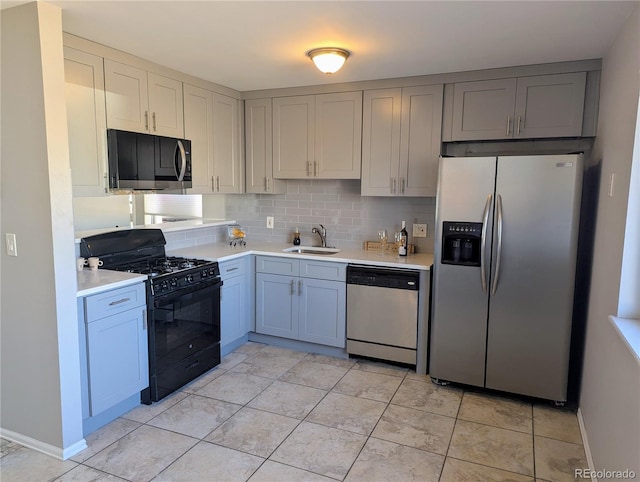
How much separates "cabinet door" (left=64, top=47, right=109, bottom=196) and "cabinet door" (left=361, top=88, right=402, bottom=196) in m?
2.04

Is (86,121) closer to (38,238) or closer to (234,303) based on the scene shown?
(38,238)

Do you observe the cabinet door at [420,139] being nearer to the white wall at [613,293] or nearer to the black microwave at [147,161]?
the white wall at [613,293]

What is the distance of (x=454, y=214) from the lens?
3.04 meters

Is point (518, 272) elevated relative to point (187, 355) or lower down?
elevated

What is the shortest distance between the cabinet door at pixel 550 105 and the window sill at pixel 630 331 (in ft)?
5.37

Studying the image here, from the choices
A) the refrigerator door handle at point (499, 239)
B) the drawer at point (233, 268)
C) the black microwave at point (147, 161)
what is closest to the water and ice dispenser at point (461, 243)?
the refrigerator door handle at point (499, 239)

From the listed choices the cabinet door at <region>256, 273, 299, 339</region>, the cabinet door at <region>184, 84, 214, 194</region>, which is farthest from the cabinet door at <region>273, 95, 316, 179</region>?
the cabinet door at <region>256, 273, 299, 339</region>

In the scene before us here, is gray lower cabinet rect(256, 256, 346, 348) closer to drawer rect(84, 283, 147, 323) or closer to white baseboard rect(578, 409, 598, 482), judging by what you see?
drawer rect(84, 283, 147, 323)

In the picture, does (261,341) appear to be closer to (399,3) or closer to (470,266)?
(470,266)

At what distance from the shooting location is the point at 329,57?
2.81 meters

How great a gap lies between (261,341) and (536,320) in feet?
7.77

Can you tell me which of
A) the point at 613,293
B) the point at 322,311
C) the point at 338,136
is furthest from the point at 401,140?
the point at 613,293

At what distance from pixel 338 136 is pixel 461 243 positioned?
1497 millimetres

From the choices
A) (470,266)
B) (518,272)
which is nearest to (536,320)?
(518,272)
